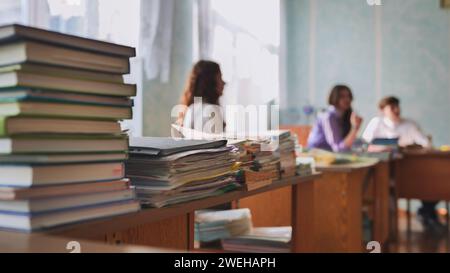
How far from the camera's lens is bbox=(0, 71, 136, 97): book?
2.38 ft

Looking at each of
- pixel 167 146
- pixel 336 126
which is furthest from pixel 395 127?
pixel 167 146

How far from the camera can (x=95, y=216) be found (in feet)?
2.62

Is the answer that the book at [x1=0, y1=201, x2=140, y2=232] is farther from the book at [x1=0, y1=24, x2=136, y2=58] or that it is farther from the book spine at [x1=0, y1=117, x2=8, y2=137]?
the book at [x1=0, y1=24, x2=136, y2=58]

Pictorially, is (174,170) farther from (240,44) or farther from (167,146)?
(240,44)

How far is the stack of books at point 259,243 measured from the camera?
1778 mm

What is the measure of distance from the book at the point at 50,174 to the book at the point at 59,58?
0.15 metres

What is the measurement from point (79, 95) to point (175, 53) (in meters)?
3.46

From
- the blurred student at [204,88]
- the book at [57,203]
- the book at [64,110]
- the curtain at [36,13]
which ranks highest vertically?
the curtain at [36,13]

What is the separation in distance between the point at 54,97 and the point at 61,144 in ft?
0.22

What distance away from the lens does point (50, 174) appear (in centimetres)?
74

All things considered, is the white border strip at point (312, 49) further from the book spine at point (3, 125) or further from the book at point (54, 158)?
the book spine at point (3, 125)

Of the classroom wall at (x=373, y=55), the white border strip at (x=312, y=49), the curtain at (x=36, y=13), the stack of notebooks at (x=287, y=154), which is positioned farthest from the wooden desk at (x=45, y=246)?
the white border strip at (x=312, y=49)
